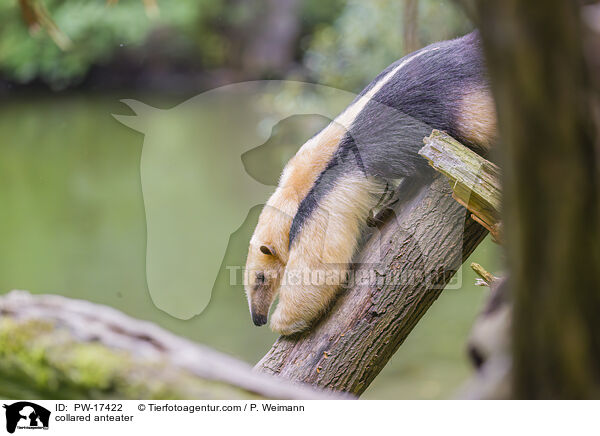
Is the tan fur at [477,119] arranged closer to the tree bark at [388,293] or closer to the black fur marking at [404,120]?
the black fur marking at [404,120]

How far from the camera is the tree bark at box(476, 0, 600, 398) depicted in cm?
69

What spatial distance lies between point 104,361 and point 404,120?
1311mm

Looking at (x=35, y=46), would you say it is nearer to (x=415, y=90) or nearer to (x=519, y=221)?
(x=415, y=90)

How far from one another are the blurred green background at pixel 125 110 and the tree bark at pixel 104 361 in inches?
47.8

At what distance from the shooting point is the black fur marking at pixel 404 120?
6.43 ft

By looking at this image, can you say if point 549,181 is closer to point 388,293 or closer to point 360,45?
point 388,293

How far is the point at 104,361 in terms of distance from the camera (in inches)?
42.0

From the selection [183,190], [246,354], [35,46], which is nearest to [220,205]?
[183,190]

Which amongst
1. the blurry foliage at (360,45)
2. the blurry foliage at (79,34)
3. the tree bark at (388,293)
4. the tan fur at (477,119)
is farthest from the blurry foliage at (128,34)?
the tree bark at (388,293)

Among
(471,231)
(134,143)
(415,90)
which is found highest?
(415,90)

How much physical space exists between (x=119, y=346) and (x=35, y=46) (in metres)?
9.40

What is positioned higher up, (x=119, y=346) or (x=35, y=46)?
(x=119, y=346)

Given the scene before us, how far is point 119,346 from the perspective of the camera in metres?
1.07
